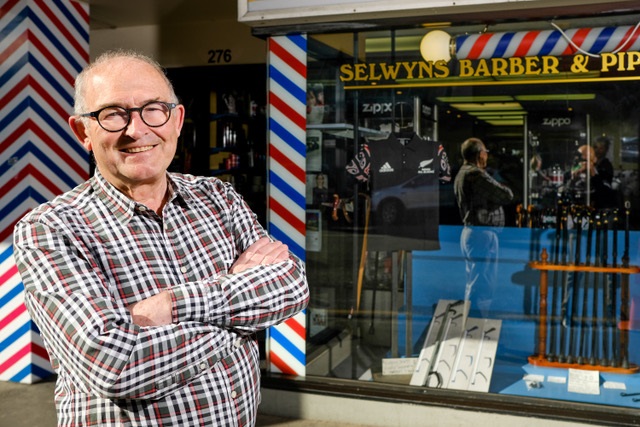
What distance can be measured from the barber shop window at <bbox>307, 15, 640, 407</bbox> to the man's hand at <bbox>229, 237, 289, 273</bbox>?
2.44m

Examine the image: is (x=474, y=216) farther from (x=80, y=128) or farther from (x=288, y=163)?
(x=80, y=128)

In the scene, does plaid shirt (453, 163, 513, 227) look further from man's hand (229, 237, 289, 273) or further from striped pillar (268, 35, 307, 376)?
man's hand (229, 237, 289, 273)

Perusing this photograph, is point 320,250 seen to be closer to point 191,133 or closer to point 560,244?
point 560,244

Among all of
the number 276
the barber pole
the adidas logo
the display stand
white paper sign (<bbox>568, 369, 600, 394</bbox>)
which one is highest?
the number 276

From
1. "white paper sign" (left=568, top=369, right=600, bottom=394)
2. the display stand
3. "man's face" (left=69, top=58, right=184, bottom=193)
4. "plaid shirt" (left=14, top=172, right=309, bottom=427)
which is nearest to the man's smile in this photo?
"man's face" (left=69, top=58, right=184, bottom=193)

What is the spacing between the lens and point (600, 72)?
3.71m

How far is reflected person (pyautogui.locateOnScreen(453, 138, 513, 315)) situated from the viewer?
13.0 ft

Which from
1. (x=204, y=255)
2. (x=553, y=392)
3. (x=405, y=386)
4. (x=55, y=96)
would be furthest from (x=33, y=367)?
(x=204, y=255)

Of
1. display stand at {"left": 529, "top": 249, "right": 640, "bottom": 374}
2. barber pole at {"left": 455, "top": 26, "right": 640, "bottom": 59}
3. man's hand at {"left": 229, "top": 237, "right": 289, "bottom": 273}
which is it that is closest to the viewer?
man's hand at {"left": 229, "top": 237, "right": 289, "bottom": 273}

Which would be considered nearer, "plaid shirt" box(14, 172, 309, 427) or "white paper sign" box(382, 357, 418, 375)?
"plaid shirt" box(14, 172, 309, 427)

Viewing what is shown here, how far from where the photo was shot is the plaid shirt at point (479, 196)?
13.0ft

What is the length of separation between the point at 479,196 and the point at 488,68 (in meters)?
0.71

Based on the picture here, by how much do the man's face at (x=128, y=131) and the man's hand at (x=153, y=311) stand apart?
290mm

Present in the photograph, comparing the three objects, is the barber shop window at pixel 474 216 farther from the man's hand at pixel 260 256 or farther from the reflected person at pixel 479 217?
the man's hand at pixel 260 256
